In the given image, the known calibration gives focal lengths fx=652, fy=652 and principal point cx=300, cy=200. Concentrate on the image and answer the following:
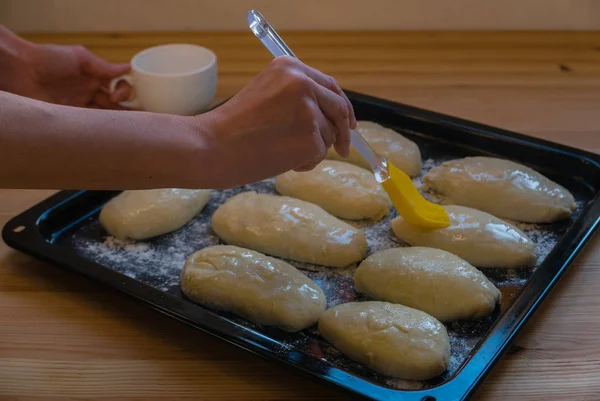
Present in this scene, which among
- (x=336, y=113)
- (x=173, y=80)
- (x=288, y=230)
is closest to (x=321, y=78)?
(x=336, y=113)

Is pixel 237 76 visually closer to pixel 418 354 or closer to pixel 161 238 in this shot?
pixel 161 238

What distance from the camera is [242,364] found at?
909 mm

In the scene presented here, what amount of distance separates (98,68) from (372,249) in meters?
0.72

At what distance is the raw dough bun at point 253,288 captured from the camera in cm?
96

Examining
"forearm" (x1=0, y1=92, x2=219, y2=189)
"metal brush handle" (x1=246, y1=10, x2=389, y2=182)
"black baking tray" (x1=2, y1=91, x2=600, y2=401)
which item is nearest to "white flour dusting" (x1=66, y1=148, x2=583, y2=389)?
"black baking tray" (x1=2, y1=91, x2=600, y2=401)

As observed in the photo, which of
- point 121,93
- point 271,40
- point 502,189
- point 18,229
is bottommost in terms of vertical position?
point 18,229

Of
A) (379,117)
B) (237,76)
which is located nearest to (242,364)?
(379,117)

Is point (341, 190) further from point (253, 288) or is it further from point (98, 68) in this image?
point (98, 68)

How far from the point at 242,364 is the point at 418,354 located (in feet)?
0.80

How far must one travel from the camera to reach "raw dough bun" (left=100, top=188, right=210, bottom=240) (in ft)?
3.76

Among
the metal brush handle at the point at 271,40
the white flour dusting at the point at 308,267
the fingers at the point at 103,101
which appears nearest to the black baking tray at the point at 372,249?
the white flour dusting at the point at 308,267

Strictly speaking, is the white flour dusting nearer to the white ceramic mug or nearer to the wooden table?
the wooden table

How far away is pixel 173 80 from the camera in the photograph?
1381mm

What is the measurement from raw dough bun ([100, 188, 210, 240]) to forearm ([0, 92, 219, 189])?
347 mm
